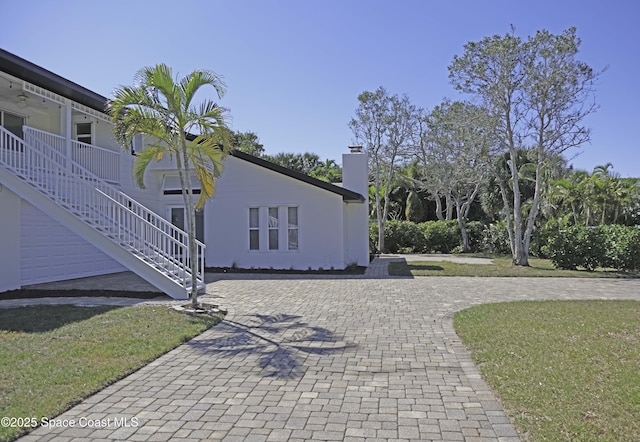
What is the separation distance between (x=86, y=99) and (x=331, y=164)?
33.2 metres

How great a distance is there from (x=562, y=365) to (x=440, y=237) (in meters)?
21.8

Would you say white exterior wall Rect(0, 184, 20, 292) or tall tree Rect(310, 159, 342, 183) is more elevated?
tall tree Rect(310, 159, 342, 183)

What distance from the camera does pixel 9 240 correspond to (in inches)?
445

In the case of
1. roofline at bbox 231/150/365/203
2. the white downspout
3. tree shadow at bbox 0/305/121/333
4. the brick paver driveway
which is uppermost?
the white downspout

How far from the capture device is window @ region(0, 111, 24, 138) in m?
13.6

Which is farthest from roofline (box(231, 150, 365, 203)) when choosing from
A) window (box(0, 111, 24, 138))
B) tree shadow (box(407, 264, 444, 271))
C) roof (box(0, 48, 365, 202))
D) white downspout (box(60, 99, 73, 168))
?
window (box(0, 111, 24, 138))

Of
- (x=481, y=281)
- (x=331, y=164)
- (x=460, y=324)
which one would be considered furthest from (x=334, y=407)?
(x=331, y=164)

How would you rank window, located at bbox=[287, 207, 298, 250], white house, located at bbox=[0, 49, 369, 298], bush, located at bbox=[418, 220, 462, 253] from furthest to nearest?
1. bush, located at bbox=[418, 220, 462, 253]
2. window, located at bbox=[287, 207, 298, 250]
3. white house, located at bbox=[0, 49, 369, 298]

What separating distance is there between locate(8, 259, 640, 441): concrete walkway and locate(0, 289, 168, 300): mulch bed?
2.75 meters

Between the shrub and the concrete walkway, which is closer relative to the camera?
the concrete walkway

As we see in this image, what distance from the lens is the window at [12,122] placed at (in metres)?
13.6

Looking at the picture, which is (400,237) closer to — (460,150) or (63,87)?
(460,150)

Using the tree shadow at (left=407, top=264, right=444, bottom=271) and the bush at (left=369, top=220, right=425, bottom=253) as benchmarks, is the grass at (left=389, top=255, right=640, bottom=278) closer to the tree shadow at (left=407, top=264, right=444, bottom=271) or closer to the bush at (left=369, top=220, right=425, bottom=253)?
the tree shadow at (left=407, top=264, right=444, bottom=271)

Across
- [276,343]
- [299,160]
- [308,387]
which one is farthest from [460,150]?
[299,160]
